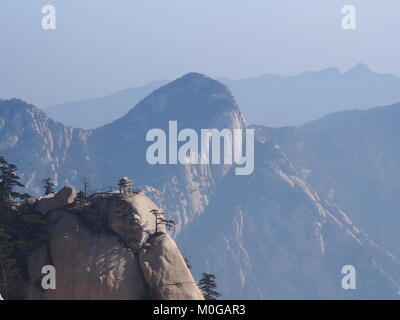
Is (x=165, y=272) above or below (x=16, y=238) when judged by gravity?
below

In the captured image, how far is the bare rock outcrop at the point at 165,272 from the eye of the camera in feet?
268

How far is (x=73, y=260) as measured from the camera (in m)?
84.9

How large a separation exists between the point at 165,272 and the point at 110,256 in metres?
6.98

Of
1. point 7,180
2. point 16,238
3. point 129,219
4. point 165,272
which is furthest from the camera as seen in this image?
point 7,180

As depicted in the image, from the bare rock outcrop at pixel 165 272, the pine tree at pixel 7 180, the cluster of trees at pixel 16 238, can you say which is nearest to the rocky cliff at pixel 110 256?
the bare rock outcrop at pixel 165 272

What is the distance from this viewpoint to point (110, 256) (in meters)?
84.2

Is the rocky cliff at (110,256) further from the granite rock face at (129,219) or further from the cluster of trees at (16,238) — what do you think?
the cluster of trees at (16,238)

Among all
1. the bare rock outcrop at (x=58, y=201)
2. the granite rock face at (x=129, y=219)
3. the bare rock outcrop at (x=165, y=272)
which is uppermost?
the bare rock outcrop at (x=58, y=201)

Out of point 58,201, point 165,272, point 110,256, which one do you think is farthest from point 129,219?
point 58,201

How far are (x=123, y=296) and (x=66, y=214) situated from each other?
13792mm

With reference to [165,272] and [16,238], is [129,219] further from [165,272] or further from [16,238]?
[16,238]
